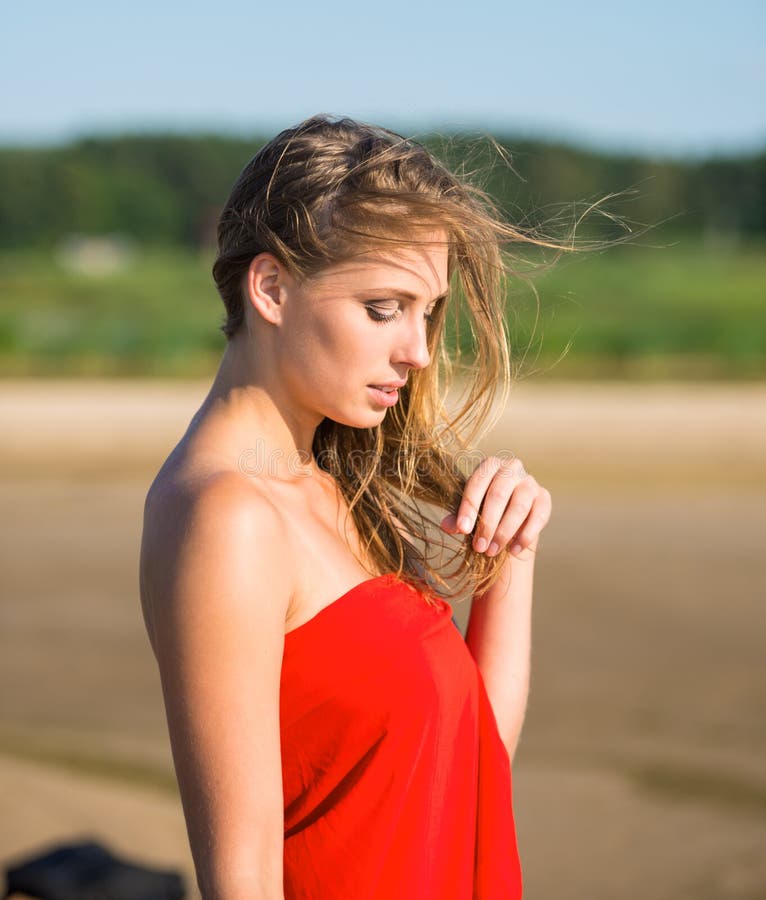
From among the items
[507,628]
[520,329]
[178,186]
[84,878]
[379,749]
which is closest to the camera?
[379,749]

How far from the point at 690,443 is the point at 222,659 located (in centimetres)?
1381

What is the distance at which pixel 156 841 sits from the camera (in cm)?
464

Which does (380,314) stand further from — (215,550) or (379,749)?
(379,749)

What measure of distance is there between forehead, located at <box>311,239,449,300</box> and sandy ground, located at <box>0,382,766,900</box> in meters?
3.16

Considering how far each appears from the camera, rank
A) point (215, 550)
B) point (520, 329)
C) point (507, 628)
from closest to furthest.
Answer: point (215, 550), point (507, 628), point (520, 329)

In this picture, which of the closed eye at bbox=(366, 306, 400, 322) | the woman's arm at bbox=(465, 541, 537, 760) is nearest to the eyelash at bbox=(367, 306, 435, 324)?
the closed eye at bbox=(366, 306, 400, 322)

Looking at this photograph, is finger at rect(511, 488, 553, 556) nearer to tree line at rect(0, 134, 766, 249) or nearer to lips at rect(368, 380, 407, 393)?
lips at rect(368, 380, 407, 393)

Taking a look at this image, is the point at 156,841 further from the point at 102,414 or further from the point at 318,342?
the point at 102,414

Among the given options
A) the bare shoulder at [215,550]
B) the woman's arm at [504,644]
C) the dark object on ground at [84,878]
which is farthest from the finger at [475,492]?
the dark object on ground at [84,878]

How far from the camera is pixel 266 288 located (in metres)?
1.72

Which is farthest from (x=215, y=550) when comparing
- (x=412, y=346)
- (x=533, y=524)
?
(x=533, y=524)

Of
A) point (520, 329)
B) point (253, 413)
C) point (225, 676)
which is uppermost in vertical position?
point (253, 413)

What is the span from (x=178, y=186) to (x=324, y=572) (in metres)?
74.0

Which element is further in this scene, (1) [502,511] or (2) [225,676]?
(1) [502,511]
